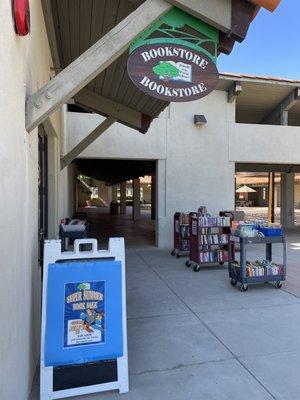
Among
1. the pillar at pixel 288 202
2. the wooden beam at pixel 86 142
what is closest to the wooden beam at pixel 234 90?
the wooden beam at pixel 86 142

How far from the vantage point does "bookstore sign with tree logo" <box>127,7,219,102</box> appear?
114 inches

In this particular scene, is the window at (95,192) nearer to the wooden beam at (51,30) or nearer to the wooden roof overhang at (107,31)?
the wooden roof overhang at (107,31)

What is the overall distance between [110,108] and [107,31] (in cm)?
214

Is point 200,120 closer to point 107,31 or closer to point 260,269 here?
point 260,269

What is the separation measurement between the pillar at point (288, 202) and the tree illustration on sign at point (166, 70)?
14.7 m

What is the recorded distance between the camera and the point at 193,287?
20.4ft

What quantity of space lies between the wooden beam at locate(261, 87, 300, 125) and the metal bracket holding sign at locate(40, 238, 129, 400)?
1076 cm

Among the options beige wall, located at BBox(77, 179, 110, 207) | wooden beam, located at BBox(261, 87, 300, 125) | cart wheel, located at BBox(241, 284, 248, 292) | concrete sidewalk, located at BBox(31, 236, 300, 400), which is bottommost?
concrete sidewalk, located at BBox(31, 236, 300, 400)

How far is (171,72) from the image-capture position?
2.94m

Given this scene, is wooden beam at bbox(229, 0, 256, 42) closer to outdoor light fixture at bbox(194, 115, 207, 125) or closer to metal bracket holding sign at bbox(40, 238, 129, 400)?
metal bracket holding sign at bbox(40, 238, 129, 400)

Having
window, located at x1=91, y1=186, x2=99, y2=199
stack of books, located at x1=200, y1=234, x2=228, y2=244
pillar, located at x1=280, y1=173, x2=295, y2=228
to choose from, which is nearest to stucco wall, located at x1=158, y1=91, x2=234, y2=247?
stack of books, located at x1=200, y1=234, x2=228, y2=244

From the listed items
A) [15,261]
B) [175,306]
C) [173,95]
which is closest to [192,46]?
[173,95]

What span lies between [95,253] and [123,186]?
78.1ft

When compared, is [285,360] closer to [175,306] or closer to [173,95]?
[175,306]
